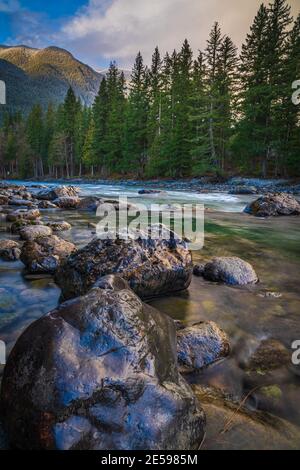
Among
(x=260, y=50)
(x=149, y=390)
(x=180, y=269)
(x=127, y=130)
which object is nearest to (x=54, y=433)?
(x=149, y=390)

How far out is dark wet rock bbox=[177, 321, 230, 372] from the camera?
2.66 meters

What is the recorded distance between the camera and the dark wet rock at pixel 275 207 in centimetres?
1194

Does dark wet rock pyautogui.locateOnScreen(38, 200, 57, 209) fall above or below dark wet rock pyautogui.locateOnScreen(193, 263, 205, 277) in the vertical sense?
above

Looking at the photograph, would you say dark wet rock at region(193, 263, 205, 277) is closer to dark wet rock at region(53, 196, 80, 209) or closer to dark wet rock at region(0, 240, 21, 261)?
dark wet rock at region(0, 240, 21, 261)

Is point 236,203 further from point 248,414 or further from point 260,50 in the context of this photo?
point 260,50

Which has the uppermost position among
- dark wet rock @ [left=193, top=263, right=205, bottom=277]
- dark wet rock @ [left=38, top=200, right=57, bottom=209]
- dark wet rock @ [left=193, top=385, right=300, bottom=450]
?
dark wet rock @ [left=38, top=200, right=57, bottom=209]

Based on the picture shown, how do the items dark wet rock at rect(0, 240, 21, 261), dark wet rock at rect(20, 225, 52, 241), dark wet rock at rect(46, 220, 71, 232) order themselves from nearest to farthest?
dark wet rock at rect(0, 240, 21, 261) → dark wet rock at rect(20, 225, 52, 241) → dark wet rock at rect(46, 220, 71, 232)

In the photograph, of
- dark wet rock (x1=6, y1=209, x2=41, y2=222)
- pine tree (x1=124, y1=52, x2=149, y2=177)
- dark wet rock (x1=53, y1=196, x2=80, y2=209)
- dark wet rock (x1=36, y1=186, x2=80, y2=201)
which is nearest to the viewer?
dark wet rock (x1=6, y1=209, x2=41, y2=222)

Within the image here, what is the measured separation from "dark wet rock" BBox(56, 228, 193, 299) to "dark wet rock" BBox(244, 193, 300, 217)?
342 inches

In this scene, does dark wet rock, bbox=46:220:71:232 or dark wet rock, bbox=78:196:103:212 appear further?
dark wet rock, bbox=78:196:103:212

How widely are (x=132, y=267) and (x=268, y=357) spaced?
6.17 feet

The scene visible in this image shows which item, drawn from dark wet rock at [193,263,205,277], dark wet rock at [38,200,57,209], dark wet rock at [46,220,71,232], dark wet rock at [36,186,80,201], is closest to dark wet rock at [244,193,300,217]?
dark wet rock at [46,220,71,232]

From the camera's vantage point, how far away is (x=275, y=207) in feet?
39.4

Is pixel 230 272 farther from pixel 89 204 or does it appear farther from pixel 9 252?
pixel 89 204
